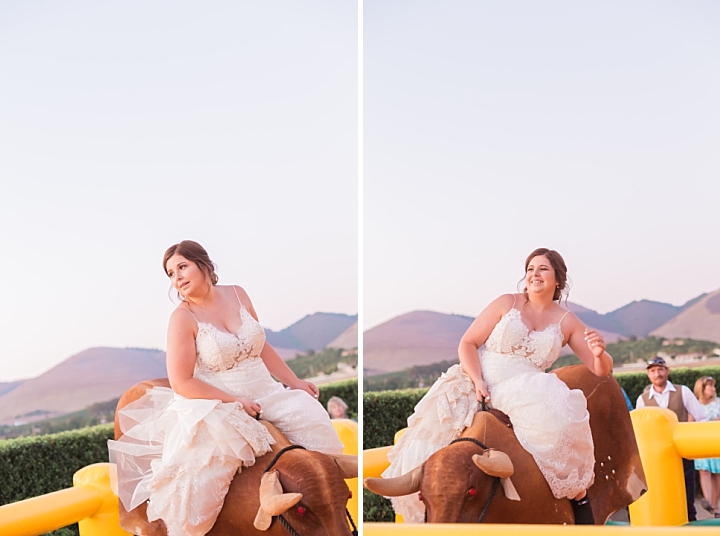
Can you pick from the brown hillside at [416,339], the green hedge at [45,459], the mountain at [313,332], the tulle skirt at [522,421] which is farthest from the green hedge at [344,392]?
the tulle skirt at [522,421]

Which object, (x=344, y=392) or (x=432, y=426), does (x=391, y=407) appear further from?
(x=432, y=426)

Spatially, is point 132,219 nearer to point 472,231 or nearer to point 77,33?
point 77,33

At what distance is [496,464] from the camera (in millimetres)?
3426

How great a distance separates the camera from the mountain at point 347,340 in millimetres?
5090

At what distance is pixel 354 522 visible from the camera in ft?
11.6

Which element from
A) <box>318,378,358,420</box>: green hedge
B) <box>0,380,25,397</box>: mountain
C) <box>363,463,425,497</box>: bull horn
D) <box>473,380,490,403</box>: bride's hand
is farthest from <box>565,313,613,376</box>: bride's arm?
<box>0,380,25,397</box>: mountain

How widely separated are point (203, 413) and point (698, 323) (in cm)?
259

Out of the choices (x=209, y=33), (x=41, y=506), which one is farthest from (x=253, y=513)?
(x=209, y=33)

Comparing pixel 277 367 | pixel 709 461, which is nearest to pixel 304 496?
pixel 277 367

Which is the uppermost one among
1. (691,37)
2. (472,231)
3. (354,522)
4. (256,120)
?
(691,37)

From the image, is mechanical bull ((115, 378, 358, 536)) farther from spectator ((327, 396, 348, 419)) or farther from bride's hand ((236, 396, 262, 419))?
spectator ((327, 396, 348, 419))

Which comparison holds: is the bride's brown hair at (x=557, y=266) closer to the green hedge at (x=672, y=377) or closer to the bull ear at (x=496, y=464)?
the green hedge at (x=672, y=377)

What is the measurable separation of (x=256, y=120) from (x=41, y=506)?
2377 millimetres

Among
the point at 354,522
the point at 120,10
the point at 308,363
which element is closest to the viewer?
the point at 354,522
